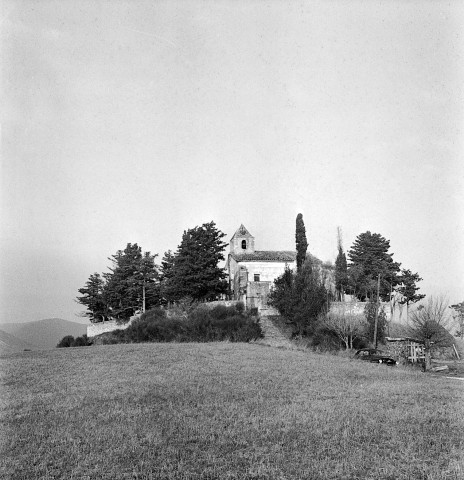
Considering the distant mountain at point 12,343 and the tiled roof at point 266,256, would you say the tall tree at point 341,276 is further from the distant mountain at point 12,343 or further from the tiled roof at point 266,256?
the distant mountain at point 12,343

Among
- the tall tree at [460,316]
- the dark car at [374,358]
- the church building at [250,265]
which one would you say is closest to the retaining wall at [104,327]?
the church building at [250,265]

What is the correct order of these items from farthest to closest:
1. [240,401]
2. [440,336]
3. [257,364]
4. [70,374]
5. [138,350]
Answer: [440,336]
[138,350]
[257,364]
[70,374]
[240,401]

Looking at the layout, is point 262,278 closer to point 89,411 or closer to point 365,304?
point 365,304

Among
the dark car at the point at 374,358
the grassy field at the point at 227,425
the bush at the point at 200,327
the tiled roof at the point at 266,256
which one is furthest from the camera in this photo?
the tiled roof at the point at 266,256

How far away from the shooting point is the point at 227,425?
10.5 meters

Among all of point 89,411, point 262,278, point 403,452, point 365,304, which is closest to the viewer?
point 403,452

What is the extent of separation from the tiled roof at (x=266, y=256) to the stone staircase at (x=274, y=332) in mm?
10782

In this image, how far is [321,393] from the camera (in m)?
14.5

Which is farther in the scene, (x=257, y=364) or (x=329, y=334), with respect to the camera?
(x=329, y=334)

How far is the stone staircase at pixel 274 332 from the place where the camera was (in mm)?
35375

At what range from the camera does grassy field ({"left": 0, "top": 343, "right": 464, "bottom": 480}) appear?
775 cm

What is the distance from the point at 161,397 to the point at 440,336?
24.7 meters

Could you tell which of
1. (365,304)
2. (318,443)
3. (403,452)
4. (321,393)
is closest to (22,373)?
(321,393)

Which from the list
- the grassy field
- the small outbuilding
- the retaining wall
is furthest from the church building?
the grassy field
